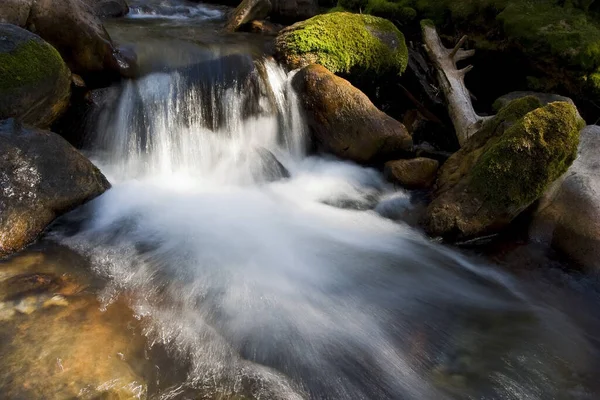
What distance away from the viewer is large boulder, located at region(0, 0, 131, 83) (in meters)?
5.31

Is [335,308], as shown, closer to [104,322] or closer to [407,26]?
[104,322]

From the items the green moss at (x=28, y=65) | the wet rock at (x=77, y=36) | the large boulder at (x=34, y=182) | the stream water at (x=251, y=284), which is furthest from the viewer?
the wet rock at (x=77, y=36)

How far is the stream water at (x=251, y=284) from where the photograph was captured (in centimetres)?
287

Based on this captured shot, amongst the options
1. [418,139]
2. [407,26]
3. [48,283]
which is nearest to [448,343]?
[48,283]

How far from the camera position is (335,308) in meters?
3.81

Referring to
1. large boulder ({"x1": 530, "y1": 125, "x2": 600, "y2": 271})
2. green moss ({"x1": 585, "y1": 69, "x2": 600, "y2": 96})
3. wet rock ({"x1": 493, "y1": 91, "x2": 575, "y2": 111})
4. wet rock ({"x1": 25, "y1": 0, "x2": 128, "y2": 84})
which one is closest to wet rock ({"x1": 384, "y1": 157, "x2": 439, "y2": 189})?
large boulder ({"x1": 530, "y1": 125, "x2": 600, "y2": 271})

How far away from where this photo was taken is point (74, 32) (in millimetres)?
5602

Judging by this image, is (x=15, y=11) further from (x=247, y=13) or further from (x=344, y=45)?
(x=247, y=13)

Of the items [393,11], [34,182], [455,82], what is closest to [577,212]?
[455,82]

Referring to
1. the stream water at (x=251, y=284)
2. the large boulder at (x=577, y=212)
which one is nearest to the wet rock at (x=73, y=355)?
the stream water at (x=251, y=284)

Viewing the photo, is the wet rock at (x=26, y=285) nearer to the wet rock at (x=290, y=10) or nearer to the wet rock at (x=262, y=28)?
the wet rock at (x=262, y=28)

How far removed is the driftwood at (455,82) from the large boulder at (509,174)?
1581 millimetres

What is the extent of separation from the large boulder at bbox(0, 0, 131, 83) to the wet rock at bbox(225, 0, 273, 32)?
3.77m

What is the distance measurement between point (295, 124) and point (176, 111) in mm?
1963
